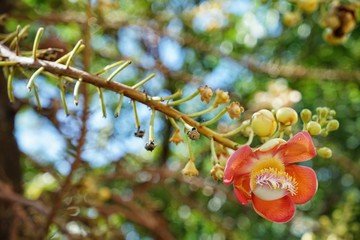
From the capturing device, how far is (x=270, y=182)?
0.66 meters

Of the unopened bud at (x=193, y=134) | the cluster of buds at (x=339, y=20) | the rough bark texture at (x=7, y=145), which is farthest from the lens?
the rough bark texture at (x=7, y=145)

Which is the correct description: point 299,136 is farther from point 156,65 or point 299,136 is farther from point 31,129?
point 31,129

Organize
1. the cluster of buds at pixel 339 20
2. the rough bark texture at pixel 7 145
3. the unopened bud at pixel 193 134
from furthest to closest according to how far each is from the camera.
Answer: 1. the rough bark texture at pixel 7 145
2. the cluster of buds at pixel 339 20
3. the unopened bud at pixel 193 134

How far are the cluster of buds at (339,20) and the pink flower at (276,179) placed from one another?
57cm

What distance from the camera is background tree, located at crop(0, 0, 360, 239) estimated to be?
127 cm

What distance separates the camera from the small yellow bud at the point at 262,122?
0.65 meters

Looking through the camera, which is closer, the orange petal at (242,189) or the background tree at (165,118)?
the orange petal at (242,189)

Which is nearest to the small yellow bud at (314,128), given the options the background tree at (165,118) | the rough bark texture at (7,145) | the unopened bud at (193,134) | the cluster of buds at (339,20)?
the unopened bud at (193,134)

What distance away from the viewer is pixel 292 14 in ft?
Result: 4.61

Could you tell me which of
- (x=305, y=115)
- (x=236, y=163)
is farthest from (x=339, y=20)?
(x=236, y=163)

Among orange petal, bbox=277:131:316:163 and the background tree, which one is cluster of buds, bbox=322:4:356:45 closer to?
the background tree

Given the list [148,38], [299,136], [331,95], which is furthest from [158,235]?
[299,136]

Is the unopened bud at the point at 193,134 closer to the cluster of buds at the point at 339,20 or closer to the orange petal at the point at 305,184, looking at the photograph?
the orange petal at the point at 305,184

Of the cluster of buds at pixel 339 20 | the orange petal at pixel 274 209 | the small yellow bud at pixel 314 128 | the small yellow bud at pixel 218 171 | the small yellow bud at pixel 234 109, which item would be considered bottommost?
the cluster of buds at pixel 339 20
